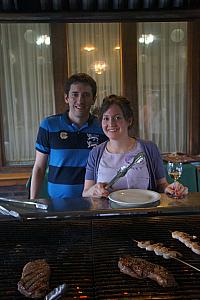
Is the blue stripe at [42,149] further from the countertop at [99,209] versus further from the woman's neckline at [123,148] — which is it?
the countertop at [99,209]

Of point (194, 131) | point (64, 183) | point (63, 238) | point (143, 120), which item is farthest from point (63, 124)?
point (194, 131)

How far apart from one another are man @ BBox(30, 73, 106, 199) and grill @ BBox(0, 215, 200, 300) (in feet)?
1.90

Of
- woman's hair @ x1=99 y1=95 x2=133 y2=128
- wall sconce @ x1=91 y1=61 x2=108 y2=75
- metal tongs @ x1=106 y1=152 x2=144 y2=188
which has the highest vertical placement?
wall sconce @ x1=91 y1=61 x2=108 y2=75

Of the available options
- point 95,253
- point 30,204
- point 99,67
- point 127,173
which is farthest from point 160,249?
point 99,67

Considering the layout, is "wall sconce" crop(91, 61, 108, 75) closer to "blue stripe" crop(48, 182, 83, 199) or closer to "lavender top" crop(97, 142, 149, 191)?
"blue stripe" crop(48, 182, 83, 199)

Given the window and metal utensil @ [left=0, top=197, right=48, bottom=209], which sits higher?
the window

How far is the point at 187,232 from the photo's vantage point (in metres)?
1.49

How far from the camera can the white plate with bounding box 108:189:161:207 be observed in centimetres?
157

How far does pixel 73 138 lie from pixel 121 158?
44 cm

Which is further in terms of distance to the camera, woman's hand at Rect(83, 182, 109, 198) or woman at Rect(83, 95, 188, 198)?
woman at Rect(83, 95, 188, 198)

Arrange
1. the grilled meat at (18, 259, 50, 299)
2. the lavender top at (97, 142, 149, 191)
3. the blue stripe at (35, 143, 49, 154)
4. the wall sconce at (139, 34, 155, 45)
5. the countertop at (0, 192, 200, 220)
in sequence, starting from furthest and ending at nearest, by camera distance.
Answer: the wall sconce at (139, 34, 155, 45), the blue stripe at (35, 143, 49, 154), the lavender top at (97, 142, 149, 191), the countertop at (0, 192, 200, 220), the grilled meat at (18, 259, 50, 299)

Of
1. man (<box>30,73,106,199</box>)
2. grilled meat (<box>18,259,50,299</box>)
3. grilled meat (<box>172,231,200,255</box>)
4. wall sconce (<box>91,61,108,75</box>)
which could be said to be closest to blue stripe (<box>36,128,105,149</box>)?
man (<box>30,73,106,199</box>)

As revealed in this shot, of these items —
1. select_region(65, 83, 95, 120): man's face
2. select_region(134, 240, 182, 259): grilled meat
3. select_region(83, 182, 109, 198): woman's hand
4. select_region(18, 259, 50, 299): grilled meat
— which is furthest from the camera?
select_region(65, 83, 95, 120): man's face

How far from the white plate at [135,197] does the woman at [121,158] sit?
108 mm
